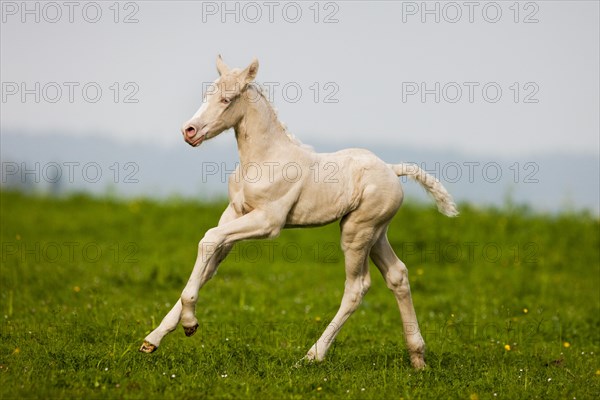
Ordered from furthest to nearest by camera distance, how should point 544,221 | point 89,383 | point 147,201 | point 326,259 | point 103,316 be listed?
point 147,201 → point 544,221 → point 326,259 → point 103,316 → point 89,383

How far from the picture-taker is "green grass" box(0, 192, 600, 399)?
23.7 feet

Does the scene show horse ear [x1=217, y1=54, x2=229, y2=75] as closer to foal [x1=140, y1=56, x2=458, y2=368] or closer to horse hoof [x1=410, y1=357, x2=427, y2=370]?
foal [x1=140, y1=56, x2=458, y2=368]

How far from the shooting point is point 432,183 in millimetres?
8094

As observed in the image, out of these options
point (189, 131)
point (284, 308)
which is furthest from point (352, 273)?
point (284, 308)

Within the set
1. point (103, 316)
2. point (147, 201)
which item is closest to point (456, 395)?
point (103, 316)

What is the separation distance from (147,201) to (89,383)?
11.2 meters

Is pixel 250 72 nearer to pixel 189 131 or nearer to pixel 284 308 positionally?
pixel 189 131

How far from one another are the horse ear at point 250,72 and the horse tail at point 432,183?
5.53 feet

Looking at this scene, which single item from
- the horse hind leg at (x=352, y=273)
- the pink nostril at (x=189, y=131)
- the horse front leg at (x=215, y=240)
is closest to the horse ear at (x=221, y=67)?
the pink nostril at (x=189, y=131)

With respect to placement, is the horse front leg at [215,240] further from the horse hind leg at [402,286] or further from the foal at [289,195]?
the horse hind leg at [402,286]

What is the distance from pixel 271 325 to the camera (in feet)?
32.4

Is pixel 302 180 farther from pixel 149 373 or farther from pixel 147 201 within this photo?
pixel 147 201

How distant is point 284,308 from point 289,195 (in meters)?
4.02

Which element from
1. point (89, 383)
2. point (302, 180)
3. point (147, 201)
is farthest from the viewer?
point (147, 201)
